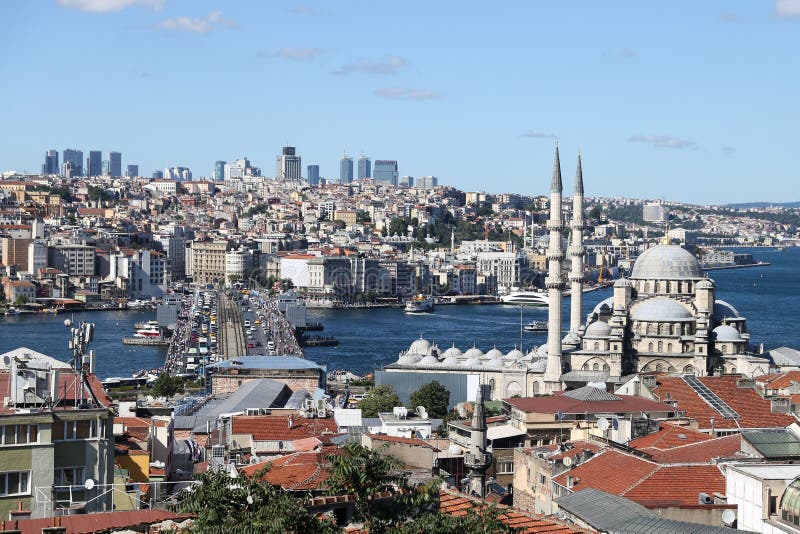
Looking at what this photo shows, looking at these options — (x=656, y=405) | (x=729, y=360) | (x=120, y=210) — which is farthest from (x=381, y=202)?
(x=656, y=405)

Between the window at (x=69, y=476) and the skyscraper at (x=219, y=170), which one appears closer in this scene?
the window at (x=69, y=476)

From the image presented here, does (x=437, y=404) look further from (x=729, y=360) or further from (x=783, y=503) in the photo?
(x=783, y=503)

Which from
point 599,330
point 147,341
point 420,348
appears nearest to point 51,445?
point 599,330

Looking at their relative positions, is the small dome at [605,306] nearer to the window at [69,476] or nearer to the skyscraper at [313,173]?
the window at [69,476]

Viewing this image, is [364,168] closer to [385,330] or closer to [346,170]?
[346,170]

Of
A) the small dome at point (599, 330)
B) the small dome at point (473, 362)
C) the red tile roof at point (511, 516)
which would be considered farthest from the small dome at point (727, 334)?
the red tile roof at point (511, 516)

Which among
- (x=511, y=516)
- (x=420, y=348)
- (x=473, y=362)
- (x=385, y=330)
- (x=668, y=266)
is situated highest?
(x=668, y=266)
